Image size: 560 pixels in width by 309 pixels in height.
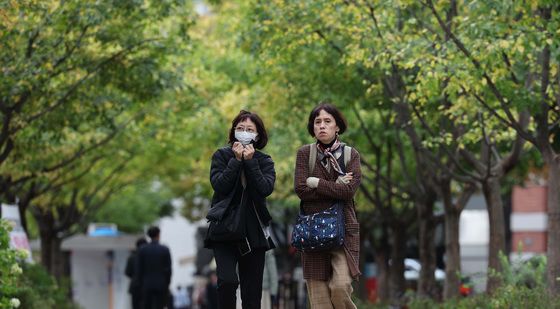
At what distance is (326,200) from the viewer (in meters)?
8.93

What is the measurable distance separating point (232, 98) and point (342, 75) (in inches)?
280

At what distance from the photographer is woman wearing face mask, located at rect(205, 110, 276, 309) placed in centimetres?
882

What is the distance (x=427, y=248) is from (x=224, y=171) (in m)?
14.2

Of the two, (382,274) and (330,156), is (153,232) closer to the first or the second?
(330,156)

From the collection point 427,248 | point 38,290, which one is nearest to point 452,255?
point 427,248

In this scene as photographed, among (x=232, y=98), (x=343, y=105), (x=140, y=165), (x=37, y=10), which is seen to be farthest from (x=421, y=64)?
(x=140, y=165)

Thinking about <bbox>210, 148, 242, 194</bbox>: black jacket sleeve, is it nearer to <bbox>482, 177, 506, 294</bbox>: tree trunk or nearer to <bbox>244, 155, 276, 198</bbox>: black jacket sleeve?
<bbox>244, 155, 276, 198</bbox>: black jacket sleeve

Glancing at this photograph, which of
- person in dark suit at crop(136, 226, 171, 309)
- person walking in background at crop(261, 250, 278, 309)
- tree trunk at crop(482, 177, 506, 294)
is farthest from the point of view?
tree trunk at crop(482, 177, 506, 294)

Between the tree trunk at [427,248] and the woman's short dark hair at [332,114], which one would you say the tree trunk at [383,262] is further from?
the woman's short dark hair at [332,114]

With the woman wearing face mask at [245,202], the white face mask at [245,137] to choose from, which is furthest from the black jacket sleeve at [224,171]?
the white face mask at [245,137]

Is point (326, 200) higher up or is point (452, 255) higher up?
point (326, 200)

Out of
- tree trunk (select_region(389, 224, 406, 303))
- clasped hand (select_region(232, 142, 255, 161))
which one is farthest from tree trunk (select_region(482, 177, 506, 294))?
Answer: clasped hand (select_region(232, 142, 255, 161))

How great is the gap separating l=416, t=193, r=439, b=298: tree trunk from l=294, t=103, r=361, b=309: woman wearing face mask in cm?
1301

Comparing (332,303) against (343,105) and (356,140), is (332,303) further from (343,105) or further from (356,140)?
(356,140)
